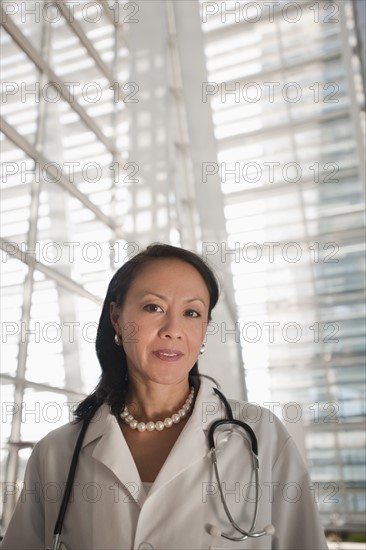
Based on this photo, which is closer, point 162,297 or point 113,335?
point 162,297

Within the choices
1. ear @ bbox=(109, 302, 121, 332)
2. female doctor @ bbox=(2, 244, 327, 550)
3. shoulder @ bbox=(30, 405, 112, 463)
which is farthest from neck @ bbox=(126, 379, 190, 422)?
ear @ bbox=(109, 302, 121, 332)

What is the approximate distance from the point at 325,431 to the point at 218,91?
23.1 ft

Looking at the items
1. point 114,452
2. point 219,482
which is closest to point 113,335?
point 114,452

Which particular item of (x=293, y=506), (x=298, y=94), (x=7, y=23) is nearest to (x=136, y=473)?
(x=293, y=506)

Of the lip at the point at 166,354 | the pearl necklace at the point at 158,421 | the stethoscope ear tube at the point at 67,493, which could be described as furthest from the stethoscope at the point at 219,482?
the lip at the point at 166,354

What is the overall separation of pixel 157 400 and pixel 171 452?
0.19m

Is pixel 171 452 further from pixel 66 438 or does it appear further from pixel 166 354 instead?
pixel 66 438

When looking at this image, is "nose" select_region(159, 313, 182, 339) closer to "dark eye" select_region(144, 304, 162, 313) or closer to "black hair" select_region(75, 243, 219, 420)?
"dark eye" select_region(144, 304, 162, 313)

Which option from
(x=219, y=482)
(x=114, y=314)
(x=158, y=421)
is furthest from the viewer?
(x=114, y=314)

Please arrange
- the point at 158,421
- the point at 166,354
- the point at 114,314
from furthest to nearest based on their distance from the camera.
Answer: the point at 114,314
the point at 158,421
the point at 166,354

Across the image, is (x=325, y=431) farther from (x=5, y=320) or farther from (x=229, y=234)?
(x=5, y=320)

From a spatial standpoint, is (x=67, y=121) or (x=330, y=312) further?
(x=330, y=312)

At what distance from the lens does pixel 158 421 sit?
1.58 m

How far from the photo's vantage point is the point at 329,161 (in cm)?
941
